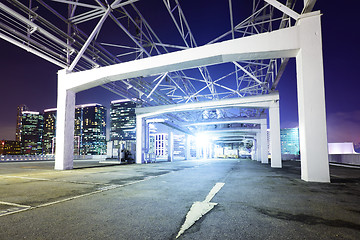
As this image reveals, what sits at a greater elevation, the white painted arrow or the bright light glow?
the bright light glow

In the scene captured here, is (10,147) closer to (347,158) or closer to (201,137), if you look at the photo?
(201,137)

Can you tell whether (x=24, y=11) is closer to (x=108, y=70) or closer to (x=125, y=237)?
(x=108, y=70)

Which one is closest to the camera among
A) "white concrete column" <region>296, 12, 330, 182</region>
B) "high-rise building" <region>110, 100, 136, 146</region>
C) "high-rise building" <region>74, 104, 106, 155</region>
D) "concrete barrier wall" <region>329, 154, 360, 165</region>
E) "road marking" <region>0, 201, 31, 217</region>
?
"road marking" <region>0, 201, 31, 217</region>

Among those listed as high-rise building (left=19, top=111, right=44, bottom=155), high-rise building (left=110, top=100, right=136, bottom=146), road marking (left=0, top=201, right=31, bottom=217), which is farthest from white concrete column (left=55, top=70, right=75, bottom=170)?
high-rise building (left=19, top=111, right=44, bottom=155)

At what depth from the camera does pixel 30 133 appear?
17825cm

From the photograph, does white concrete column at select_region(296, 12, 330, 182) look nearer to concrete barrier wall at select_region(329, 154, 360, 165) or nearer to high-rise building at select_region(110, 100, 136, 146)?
concrete barrier wall at select_region(329, 154, 360, 165)

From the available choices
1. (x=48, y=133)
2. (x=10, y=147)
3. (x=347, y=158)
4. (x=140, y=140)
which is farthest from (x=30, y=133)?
(x=347, y=158)

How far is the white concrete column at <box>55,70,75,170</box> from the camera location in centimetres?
1107

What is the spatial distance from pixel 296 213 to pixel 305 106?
193 inches

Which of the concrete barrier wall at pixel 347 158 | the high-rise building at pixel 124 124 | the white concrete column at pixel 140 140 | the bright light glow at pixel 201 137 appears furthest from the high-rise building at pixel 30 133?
the concrete barrier wall at pixel 347 158

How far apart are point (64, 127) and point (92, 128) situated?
19134 cm

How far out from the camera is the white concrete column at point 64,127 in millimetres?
11070

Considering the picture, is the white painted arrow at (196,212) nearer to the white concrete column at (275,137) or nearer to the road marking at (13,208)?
the road marking at (13,208)

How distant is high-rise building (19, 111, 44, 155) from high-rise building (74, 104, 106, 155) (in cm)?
3782
